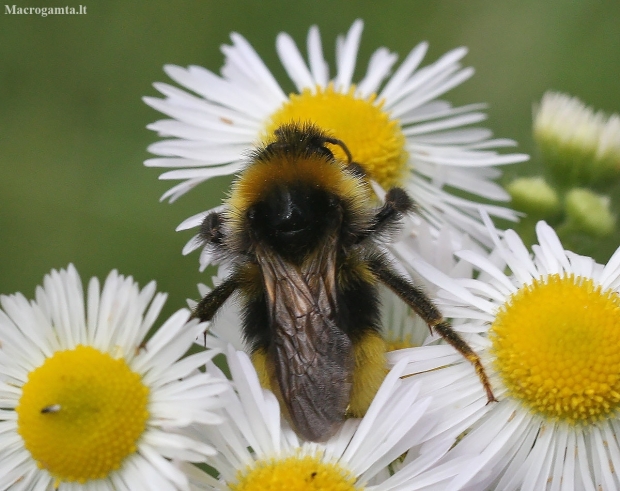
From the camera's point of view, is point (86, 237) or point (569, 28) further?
point (569, 28)

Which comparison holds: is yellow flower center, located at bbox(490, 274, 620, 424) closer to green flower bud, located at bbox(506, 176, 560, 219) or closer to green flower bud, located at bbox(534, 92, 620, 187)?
green flower bud, located at bbox(506, 176, 560, 219)

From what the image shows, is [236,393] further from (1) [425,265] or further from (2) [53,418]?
(1) [425,265]

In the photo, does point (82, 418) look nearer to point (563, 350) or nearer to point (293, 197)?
point (293, 197)

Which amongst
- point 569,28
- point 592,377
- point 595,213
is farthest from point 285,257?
point 569,28

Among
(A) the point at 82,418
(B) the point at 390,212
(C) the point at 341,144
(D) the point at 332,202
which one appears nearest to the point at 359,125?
(C) the point at 341,144
